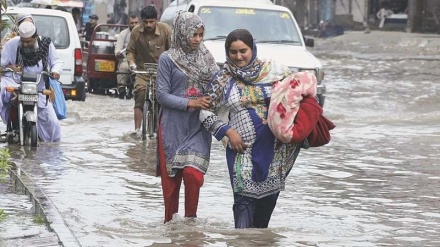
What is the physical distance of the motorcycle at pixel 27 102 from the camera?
46.6 feet

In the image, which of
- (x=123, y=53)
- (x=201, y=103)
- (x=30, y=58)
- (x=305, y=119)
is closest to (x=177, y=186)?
(x=201, y=103)

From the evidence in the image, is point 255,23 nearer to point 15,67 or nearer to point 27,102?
point 15,67

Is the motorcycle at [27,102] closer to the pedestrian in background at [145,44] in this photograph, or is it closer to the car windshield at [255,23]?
the pedestrian in background at [145,44]

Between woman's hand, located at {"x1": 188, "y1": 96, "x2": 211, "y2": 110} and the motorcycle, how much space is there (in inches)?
233

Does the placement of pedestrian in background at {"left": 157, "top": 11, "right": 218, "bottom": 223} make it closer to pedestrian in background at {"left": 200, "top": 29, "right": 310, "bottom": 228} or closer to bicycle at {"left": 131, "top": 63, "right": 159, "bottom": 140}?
pedestrian in background at {"left": 200, "top": 29, "right": 310, "bottom": 228}

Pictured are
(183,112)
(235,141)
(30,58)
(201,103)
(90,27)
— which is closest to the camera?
(235,141)

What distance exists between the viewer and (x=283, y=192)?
37.0ft

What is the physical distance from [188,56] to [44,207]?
1.56 metres

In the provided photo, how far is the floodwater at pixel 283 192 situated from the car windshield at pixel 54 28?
1.24 metres

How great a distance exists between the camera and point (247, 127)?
7.96 m

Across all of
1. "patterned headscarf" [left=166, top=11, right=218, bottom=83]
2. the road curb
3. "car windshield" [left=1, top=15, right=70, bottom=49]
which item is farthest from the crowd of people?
"car windshield" [left=1, top=15, right=70, bottom=49]

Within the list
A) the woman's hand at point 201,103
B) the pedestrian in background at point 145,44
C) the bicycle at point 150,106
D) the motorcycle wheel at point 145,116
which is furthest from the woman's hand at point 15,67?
the woman's hand at point 201,103

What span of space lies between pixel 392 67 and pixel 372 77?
12.7 feet

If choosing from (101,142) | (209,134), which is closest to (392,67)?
(101,142)
